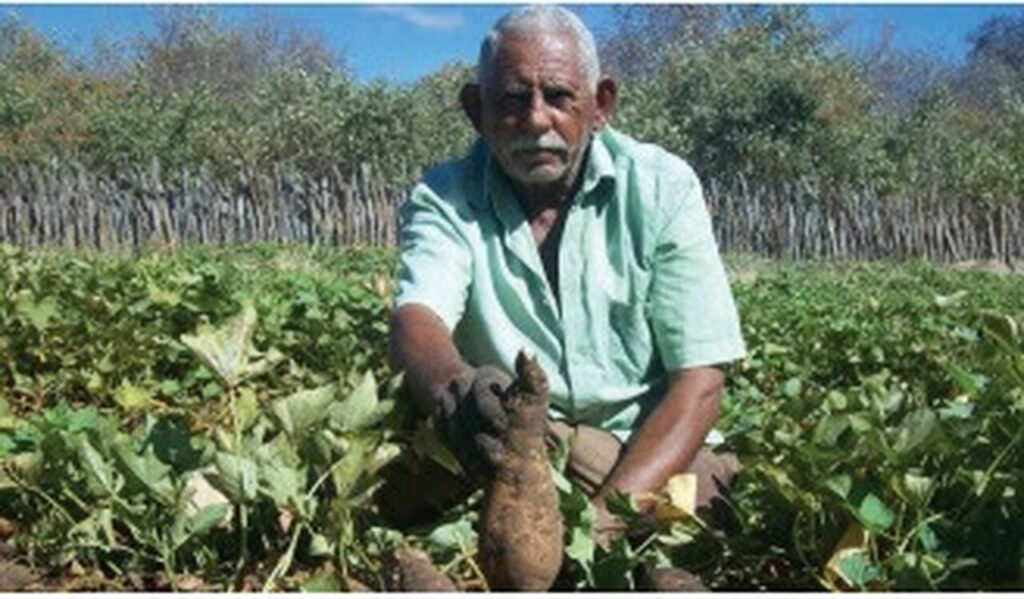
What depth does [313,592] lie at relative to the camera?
61.7 inches

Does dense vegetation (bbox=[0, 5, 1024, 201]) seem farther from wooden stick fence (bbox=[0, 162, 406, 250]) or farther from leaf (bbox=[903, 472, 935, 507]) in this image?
leaf (bbox=[903, 472, 935, 507])

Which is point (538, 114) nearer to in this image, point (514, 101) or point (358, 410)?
point (514, 101)

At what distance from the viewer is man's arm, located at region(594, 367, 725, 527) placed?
2.25 metres

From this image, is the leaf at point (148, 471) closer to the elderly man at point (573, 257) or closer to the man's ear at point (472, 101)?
the elderly man at point (573, 257)

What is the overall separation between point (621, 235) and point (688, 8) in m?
53.2

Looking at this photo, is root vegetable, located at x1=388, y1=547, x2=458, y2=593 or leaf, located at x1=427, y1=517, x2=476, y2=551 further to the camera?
leaf, located at x1=427, y1=517, x2=476, y2=551

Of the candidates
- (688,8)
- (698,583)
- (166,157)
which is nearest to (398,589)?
(698,583)

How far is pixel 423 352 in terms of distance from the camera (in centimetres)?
221

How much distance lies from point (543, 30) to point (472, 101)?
9.5 inches

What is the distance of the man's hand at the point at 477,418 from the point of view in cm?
165

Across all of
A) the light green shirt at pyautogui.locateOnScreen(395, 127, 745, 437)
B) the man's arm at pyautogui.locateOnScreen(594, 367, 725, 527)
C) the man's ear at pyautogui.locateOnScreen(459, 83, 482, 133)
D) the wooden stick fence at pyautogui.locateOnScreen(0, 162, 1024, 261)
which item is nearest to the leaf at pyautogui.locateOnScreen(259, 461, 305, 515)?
the man's arm at pyautogui.locateOnScreen(594, 367, 725, 527)

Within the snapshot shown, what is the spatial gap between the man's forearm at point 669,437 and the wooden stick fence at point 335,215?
2296 centimetres

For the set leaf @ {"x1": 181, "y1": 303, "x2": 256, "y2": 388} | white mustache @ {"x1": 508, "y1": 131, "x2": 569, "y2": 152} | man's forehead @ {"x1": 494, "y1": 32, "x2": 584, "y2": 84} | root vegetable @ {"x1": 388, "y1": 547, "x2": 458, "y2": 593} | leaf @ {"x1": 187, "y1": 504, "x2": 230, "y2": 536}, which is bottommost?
root vegetable @ {"x1": 388, "y1": 547, "x2": 458, "y2": 593}

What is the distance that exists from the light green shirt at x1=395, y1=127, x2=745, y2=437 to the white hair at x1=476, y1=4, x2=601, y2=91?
0.52 ft
